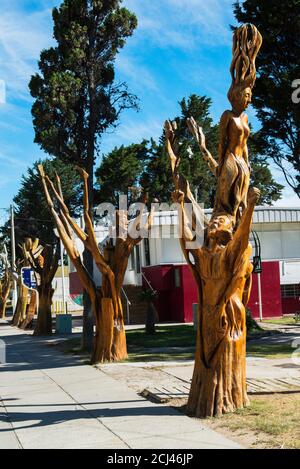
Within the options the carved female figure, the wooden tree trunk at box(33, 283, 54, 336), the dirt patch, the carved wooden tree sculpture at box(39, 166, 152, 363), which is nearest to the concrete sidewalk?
the dirt patch

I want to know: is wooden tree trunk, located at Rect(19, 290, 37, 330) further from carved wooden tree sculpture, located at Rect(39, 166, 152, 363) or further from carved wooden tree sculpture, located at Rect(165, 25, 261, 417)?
carved wooden tree sculpture, located at Rect(165, 25, 261, 417)

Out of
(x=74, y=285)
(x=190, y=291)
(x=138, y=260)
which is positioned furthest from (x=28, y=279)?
(x=74, y=285)

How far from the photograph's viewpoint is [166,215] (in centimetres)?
2630

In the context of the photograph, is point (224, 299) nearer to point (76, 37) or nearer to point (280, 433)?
point (280, 433)

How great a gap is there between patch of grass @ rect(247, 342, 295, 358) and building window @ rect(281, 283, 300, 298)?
39.7ft

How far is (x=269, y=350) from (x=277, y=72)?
698cm

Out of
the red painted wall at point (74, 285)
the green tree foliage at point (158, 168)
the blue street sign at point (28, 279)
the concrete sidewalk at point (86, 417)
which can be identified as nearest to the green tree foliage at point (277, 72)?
the concrete sidewalk at point (86, 417)

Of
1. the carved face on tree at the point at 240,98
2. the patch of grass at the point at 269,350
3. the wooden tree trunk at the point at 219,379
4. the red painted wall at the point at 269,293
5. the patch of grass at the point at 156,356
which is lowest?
the patch of grass at the point at 156,356

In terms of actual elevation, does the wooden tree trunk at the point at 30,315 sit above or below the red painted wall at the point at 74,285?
below

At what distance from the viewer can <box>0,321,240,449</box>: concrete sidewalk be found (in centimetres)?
635

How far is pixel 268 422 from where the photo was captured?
6871 millimetres

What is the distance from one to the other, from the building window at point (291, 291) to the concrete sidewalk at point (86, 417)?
16692 mm

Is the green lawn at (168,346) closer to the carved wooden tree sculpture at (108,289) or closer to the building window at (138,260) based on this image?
the carved wooden tree sculpture at (108,289)

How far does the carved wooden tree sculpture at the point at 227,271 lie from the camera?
24.4 ft
